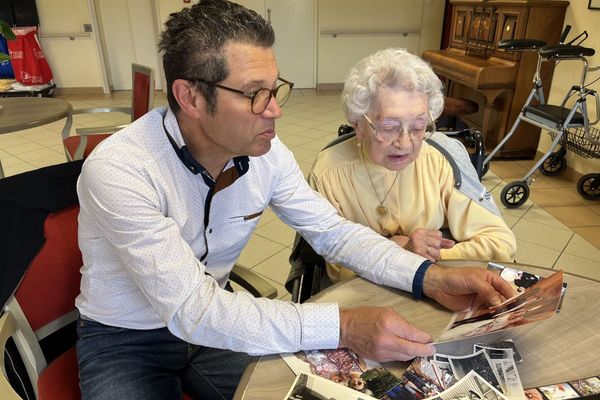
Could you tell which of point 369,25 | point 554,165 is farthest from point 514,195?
point 369,25

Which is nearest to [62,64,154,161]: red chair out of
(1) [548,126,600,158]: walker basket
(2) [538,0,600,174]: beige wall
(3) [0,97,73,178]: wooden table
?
(3) [0,97,73,178]: wooden table

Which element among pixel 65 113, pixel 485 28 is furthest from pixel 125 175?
pixel 485 28

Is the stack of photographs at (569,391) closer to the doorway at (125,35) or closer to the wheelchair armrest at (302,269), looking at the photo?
the wheelchair armrest at (302,269)

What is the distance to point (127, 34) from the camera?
7.33m

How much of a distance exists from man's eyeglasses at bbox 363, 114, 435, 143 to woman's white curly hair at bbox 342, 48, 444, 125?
0.07 metres

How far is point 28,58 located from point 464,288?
7.44m

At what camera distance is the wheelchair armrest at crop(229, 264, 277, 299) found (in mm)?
1287

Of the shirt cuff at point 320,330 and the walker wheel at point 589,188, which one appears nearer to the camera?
the shirt cuff at point 320,330

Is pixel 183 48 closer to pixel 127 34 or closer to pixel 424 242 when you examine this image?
pixel 424 242

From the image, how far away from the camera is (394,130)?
1527 mm

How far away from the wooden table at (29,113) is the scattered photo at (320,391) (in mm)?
2535

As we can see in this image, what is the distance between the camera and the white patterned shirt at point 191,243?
37.2 inches

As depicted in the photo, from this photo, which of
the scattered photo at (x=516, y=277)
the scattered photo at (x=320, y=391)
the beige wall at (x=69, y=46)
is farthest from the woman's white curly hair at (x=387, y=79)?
the beige wall at (x=69, y=46)

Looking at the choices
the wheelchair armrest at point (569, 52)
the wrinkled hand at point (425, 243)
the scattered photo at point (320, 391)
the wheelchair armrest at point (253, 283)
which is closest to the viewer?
the scattered photo at point (320, 391)
